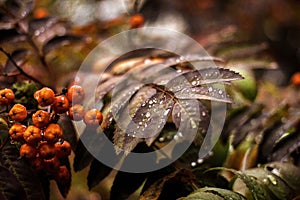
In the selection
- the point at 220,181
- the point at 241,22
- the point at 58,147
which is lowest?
the point at 241,22

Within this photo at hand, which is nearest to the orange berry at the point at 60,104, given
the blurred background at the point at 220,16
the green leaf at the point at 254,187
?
the green leaf at the point at 254,187

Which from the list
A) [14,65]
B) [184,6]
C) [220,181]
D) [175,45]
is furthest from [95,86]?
[184,6]

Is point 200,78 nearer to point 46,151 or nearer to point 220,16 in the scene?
point 46,151

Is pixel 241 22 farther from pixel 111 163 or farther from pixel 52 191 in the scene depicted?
pixel 111 163

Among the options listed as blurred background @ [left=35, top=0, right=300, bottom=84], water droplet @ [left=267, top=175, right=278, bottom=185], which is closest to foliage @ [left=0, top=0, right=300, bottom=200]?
water droplet @ [left=267, top=175, right=278, bottom=185]

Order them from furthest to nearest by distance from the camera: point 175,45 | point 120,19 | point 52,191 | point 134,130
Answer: point 120,19
point 175,45
point 52,191
point 134,130

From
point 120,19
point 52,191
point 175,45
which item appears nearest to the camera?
point 52,191
